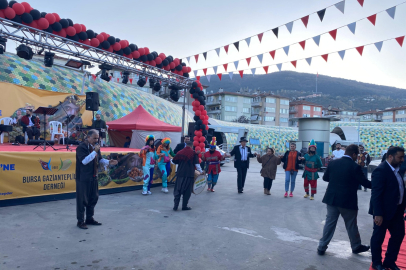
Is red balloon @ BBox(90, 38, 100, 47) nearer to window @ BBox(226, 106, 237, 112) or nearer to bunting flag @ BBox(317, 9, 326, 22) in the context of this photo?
bunting flag @ BBox(317, 9, 326, 22)

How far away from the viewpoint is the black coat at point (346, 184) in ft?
13.8

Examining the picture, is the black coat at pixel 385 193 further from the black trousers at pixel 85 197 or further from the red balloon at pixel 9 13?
the red balloon at pixel 9 13

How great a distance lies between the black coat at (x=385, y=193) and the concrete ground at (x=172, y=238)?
86cm

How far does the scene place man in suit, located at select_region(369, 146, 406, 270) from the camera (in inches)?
144

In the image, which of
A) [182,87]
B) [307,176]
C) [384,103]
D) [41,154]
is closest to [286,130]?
[182,87]

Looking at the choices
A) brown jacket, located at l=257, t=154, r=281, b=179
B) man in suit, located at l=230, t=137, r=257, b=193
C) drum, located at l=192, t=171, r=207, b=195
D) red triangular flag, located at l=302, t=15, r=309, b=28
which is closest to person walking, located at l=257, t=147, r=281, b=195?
brown jacket, located at l=257, t=154, r=281, b=179

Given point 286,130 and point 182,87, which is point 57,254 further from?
point 286,130

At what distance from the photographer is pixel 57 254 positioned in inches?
158

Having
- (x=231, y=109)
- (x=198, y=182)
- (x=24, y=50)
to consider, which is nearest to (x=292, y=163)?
(x=198, y=182)

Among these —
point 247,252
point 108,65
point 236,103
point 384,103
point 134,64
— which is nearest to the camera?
point 247,252

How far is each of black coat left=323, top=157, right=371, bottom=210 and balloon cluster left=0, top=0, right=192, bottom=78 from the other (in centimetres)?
816

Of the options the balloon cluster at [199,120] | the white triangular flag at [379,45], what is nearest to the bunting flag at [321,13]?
the white triangular flag at [379,45]

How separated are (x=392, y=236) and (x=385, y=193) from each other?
0.54 metres

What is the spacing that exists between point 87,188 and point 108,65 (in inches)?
243
